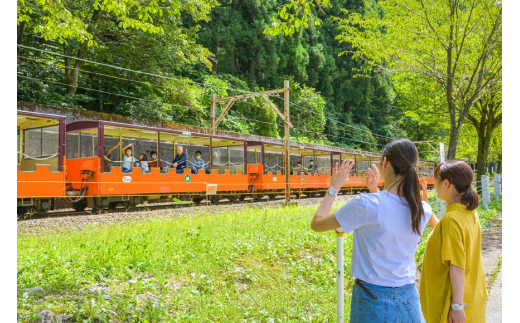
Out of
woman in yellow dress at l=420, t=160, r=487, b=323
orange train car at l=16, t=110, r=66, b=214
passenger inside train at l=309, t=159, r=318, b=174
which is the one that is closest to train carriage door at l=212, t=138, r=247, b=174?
orange train car at l=16, t=110, r=66, b=214

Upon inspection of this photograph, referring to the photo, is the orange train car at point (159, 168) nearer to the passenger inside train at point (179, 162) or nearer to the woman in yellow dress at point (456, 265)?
the passenger inside train at point (179, 162)

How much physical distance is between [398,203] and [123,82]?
20.6m

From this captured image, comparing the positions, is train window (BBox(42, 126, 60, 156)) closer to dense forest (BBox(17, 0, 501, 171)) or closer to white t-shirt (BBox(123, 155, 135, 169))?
white t-shirt (BBox(123, 155, 135, 169))

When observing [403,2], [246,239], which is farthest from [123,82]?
[246,239]

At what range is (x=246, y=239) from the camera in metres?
6.77

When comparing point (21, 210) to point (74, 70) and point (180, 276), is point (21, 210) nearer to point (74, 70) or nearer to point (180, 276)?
point (180, 276)

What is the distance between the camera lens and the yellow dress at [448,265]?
250cm

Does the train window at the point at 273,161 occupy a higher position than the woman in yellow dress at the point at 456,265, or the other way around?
the train window at the point at 273,161

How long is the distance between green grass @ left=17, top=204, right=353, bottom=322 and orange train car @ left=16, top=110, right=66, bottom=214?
4.08 m

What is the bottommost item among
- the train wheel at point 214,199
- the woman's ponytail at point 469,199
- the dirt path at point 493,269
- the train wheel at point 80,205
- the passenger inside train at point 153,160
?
the dirt path at point 493,269

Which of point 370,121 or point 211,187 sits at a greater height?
point 370,121

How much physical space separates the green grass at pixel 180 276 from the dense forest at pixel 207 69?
3428mm

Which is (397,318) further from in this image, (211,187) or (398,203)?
(211,187)

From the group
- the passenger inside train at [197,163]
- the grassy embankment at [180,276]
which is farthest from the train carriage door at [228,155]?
the grassy embankment at [180,276]
